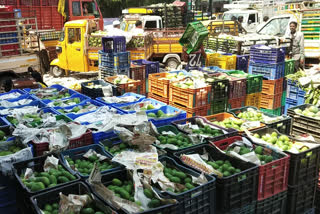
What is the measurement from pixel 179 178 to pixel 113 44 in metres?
5.81

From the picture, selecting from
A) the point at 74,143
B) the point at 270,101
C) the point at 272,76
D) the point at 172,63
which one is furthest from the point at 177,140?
the point at 172,63

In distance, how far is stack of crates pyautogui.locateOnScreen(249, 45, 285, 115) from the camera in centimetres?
738

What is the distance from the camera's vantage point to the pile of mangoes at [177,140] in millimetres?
3850

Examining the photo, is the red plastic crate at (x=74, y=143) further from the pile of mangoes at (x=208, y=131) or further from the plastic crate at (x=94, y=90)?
the plastic crate at (x=94, y=90)

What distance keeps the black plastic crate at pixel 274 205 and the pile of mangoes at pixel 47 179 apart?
1937 mm

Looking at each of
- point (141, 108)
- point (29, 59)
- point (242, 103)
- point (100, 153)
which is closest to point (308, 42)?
point (242, 103)

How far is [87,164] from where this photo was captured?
3.41 m

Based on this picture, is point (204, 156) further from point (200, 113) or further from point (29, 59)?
point (29, 59)

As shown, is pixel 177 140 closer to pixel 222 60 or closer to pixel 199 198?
pixel 199 198

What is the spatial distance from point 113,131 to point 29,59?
6.03m

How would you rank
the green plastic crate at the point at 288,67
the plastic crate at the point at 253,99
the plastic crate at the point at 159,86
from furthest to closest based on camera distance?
the green plastic crate at the point at 288,67 → the plastic crate at the point at 253,99 → the plastic crate at the point at 159,86

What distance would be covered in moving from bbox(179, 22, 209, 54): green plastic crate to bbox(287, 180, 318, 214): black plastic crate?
16.7ft

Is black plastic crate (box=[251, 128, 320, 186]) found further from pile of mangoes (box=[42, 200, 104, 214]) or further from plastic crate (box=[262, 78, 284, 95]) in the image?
plastic crate (box=[262, 78, 284, 95])

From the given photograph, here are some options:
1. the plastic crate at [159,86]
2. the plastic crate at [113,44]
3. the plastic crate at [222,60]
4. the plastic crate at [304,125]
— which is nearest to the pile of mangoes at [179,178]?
the plastic crate at [304,125]
